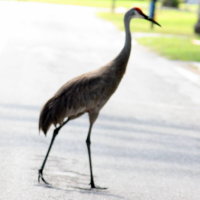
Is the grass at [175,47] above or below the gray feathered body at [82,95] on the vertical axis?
below

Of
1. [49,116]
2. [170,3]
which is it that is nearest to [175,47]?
[49,116]

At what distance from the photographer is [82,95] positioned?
8.13 m

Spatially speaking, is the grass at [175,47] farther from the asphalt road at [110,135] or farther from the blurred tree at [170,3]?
the blurred tree at [170,3]

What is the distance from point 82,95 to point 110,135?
3.10 m

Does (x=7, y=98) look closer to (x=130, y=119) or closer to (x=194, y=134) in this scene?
(x=130, y=119)

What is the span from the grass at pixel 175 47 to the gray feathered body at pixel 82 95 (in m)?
14.5

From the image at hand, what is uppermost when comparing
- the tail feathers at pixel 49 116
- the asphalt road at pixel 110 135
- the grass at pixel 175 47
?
the tail feathers at pixel 49 116

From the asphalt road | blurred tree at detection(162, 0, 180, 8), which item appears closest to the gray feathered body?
the asphalt road

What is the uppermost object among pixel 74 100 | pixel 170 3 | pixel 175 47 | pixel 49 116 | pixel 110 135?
pixel 74 100

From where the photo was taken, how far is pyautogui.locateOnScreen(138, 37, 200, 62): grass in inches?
922

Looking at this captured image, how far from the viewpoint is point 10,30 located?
3028 cm

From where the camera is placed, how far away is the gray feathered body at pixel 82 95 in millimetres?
8078

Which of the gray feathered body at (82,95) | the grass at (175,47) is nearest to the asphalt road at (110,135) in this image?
the gray feathered body at (82,95)

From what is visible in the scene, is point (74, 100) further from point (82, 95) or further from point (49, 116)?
point (49, 116)
